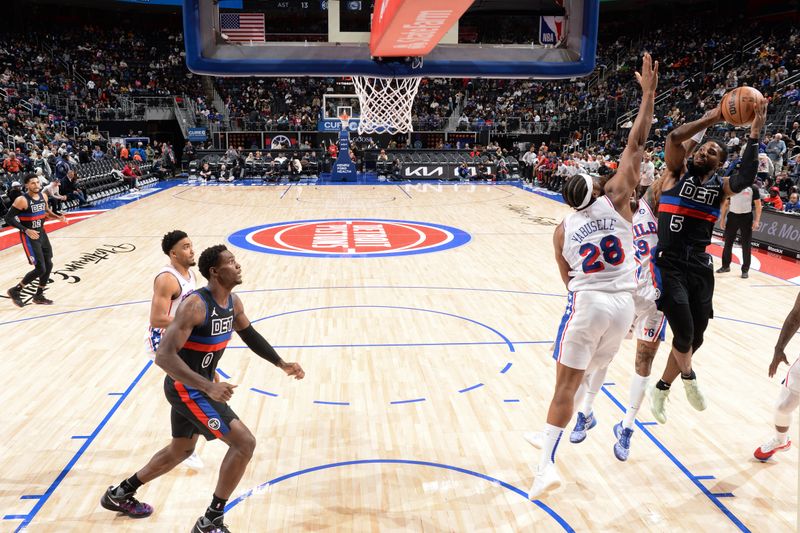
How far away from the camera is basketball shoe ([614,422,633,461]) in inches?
174

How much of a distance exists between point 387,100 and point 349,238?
3.59 m

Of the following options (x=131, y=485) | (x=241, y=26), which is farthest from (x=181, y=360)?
(x=241, y=26)

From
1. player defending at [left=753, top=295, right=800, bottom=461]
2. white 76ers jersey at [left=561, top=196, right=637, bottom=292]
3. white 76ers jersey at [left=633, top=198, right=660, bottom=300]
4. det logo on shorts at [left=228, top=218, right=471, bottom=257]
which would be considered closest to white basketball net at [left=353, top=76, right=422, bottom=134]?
det logo on shorts at [left=228, top=218, right=471, bottom=257]

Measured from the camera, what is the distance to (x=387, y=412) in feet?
17.0

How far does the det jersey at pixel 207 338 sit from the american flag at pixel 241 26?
3.27 meters

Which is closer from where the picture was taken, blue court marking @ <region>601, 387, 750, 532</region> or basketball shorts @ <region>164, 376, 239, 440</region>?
basketball shorts @ <region>164, 376, 239, 440</region>

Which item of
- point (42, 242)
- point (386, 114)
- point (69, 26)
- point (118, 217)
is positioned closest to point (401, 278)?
point (386, 114)

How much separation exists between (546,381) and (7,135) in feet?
73.0

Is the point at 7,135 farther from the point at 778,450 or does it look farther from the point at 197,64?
the point at 778,450

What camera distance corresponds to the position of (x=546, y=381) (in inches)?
228

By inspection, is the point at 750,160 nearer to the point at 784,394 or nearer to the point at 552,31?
the point at 784,394

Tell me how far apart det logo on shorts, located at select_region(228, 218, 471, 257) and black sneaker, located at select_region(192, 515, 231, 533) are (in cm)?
786

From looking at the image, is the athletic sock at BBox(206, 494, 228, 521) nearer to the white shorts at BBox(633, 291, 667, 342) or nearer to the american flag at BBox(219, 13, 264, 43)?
the white shorts at BBox(633, 291, 667, 342)

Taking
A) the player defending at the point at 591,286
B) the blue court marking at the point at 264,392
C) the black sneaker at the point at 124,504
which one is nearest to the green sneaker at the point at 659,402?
the player defending at the point at 591,286
